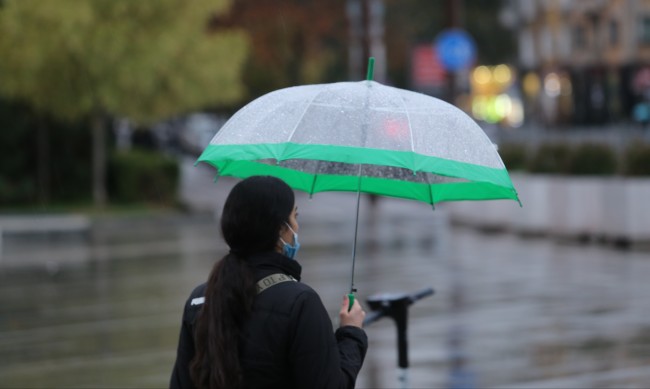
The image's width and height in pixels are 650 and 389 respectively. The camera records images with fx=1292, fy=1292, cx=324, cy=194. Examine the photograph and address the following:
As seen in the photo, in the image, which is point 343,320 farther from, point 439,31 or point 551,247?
Answer: point 439,31

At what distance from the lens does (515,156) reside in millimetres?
→ 28703

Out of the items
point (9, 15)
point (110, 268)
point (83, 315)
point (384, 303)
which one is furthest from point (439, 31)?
point (384, 303)

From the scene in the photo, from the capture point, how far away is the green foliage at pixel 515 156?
28.0 m

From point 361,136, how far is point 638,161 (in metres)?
17.2

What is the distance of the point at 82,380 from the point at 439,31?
216ft

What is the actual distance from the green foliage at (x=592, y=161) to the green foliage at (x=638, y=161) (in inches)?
91.6

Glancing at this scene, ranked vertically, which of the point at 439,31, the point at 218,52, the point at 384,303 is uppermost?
the point at 439,31

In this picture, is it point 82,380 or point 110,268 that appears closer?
point 82,380

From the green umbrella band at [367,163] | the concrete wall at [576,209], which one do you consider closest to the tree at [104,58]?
the concrete wall at [576,209]

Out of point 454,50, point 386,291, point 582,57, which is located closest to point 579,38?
point 582,57

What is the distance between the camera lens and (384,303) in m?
7.42

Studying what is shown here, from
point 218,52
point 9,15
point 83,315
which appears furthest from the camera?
point 218,52

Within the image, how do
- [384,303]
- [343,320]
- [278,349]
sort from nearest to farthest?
[278,349] → [343,320] → [384,303]

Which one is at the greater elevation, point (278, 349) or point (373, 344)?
point (278, 349)
